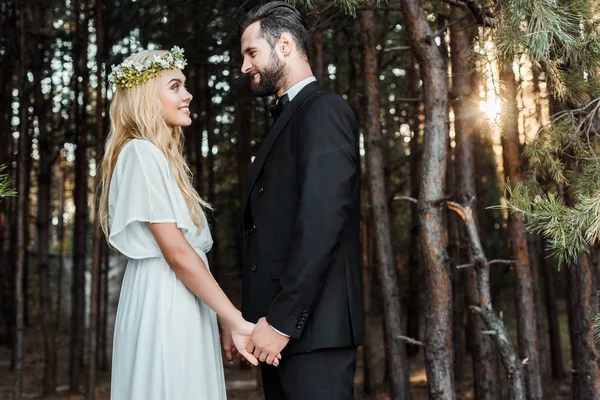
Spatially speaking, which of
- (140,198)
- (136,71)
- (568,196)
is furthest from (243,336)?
(568,196)

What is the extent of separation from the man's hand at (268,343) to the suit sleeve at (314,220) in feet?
0.11

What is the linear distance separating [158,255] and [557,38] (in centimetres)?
183

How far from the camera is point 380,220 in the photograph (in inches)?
213

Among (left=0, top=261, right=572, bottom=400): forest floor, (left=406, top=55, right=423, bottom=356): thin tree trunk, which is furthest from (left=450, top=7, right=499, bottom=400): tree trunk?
(left=406, top=55, right=423, bottom=356): thin tree trunk

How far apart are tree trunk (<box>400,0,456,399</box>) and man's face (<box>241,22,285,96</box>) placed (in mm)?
1349

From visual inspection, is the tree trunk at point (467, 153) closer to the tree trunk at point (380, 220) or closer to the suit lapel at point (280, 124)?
the tree trunk at point (380, 220)

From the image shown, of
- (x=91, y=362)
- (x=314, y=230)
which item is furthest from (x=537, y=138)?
(x=91, y=362)

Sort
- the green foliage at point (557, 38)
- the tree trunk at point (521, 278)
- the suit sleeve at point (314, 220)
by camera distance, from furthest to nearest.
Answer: the tree trunk at point (521, 278), the green foliage at point (557, 38), the suit sleeve at point (314, 220)

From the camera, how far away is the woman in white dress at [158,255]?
2.29 m

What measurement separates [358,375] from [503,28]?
6.72 m

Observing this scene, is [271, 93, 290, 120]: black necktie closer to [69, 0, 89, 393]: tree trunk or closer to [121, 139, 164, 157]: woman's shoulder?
[121, 139, 164, 157]: woman's shoulder

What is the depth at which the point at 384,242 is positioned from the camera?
213 inches

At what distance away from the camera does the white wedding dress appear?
2309 millimetres

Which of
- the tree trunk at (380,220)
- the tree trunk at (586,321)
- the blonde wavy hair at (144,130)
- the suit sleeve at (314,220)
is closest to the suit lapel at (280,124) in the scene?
the suit sleeve at (314,220)
